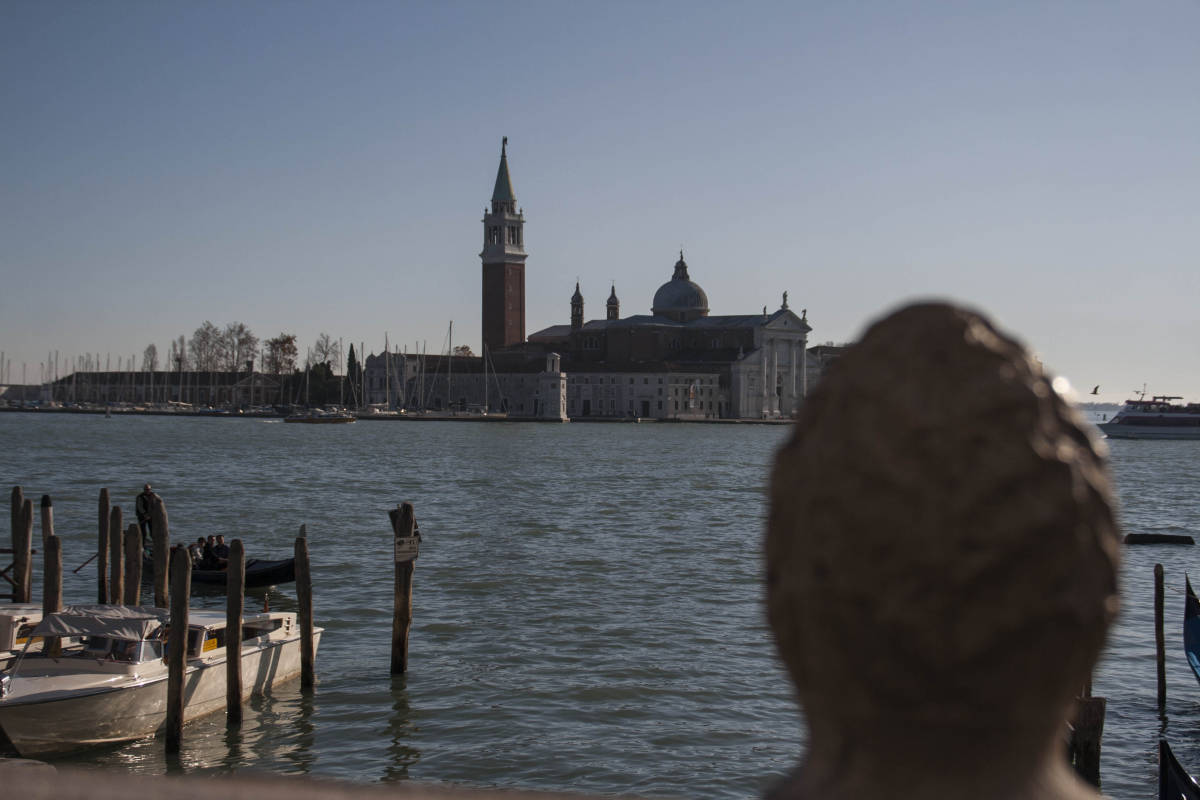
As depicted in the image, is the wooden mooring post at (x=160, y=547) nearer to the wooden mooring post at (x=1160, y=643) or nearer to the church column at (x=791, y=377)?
the wooden mooring post at (x=1160, y=643)

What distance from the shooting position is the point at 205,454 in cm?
4441

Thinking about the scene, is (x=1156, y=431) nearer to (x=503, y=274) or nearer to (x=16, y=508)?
(x=503, y=274)

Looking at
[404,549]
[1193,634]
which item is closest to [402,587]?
[404,549]

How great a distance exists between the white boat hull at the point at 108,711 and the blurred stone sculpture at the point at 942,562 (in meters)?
8.19

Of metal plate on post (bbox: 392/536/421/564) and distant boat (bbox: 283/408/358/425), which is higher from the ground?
distant boat (bbox: 283/408/358/425)

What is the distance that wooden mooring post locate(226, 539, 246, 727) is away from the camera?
341 inches

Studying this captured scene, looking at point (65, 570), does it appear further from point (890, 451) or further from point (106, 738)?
point (890, 451)

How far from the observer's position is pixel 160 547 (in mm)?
10445

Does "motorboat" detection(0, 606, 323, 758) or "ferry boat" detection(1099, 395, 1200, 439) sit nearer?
"motorboat" detection(0, 606, 323, 758)

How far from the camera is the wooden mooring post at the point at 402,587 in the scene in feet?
33.2

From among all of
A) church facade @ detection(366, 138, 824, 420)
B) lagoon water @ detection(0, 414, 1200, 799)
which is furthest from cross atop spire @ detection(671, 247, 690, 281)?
lagoon water @ detection(0, 414, 1200, 799)

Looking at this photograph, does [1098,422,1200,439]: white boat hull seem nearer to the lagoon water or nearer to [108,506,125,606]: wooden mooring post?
the lagoon water

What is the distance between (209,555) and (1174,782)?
1155 cm

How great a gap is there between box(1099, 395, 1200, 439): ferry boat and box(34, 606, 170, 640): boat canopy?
6981cm
